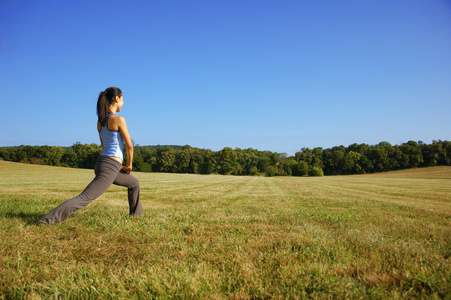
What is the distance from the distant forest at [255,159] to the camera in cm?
8331

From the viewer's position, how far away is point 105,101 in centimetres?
414

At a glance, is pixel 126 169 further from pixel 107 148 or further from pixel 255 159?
pixel 255 159

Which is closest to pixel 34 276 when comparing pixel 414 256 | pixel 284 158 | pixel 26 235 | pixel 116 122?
pixel 26 235

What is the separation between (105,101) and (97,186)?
4.88 feet

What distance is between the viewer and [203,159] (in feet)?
311

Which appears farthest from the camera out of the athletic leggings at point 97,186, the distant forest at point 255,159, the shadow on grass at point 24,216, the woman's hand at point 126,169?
the distant forest at point 255,159

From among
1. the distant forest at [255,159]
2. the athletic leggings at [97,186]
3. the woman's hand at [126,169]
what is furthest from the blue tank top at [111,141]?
the distant forest at [255,159]

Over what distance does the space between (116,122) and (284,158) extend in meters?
106

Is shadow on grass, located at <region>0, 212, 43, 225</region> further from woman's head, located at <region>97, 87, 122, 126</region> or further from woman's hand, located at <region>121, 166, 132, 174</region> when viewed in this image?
woman's head, located at <region>97, 87, 122, 126</region>

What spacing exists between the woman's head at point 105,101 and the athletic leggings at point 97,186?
0.74 metres

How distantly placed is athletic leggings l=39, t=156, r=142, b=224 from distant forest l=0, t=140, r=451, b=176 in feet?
282

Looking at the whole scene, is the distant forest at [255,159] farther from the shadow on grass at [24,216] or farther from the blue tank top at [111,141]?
the blue tank top at [111,141]

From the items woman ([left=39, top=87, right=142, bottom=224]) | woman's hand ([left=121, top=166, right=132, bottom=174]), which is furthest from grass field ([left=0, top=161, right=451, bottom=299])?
woman's hand ([left=121, top=166, right=132, bottom=174])

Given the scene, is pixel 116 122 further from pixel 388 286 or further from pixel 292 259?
pixel 388 286
